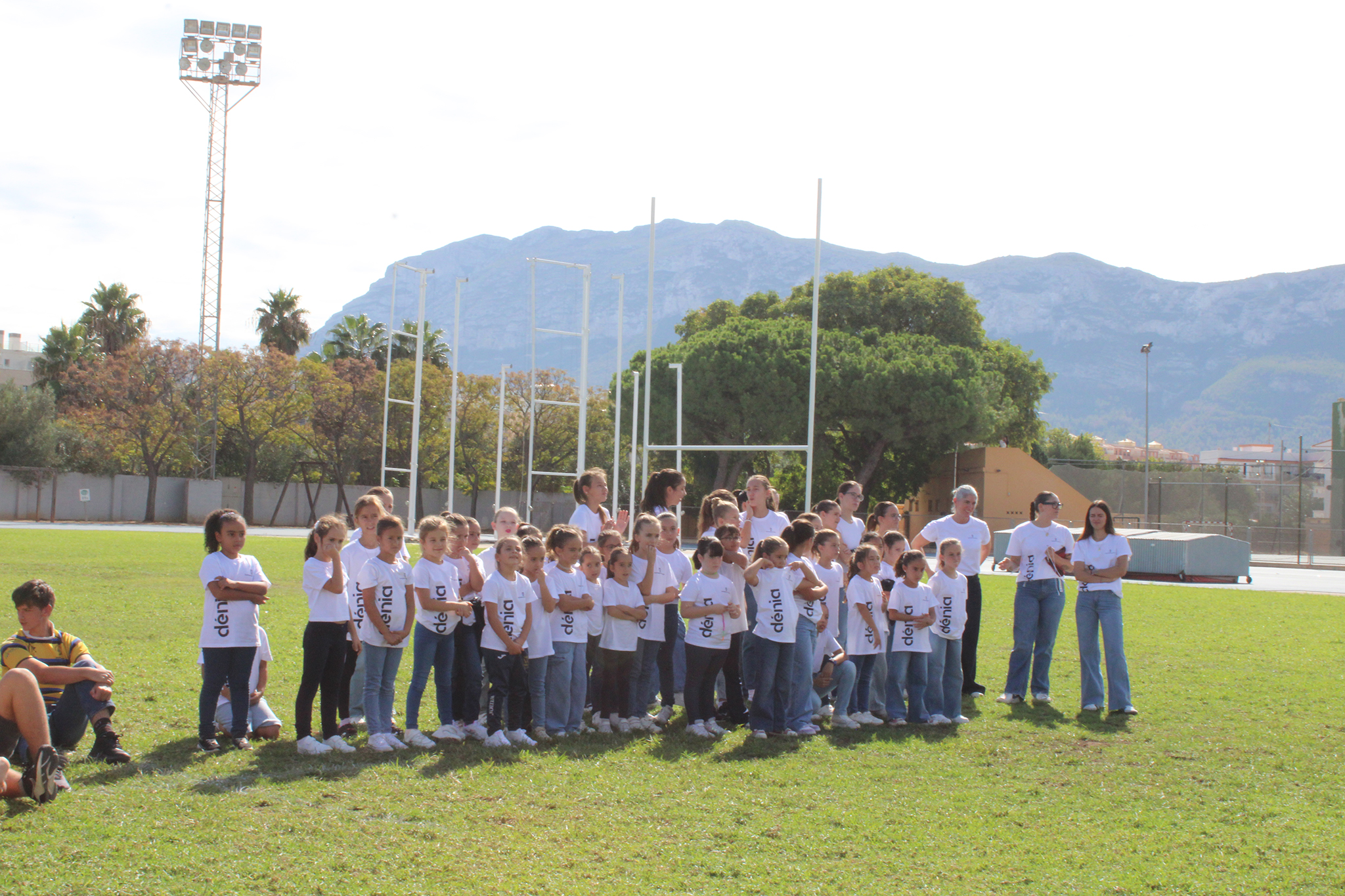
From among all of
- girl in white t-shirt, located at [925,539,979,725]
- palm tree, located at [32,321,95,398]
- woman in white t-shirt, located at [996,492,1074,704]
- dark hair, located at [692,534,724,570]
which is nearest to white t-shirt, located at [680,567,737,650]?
dark hair, located at [692,534,724,570]

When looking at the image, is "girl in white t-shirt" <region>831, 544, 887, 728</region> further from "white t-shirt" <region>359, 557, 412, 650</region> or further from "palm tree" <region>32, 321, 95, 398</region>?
"palm tree" <region>32, 321, 95, 398</region>

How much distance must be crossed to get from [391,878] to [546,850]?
2.15ft

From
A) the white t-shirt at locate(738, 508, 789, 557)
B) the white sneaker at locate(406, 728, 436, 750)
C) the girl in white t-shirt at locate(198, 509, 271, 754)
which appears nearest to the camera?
the girl in white t-shirt at locate(198, 509, 271, 754)

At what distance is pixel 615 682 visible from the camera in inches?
269

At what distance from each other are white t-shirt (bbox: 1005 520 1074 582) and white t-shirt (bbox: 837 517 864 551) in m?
1.16

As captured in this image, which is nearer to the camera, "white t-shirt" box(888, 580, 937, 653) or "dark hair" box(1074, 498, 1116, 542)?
"white t-shirt" box(888, 580, 937, 653)

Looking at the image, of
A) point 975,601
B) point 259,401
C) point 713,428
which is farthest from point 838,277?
point 975,601

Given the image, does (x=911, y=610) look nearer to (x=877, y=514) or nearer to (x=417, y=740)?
(x=877, y=514)

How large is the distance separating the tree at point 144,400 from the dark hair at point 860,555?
40170 mm

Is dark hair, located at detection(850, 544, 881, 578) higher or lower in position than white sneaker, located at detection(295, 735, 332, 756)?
higher

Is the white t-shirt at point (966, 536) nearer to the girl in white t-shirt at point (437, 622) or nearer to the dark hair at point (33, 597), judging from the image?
the girl in white t-shirt at point (437, 622)

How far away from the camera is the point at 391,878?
3.93 m

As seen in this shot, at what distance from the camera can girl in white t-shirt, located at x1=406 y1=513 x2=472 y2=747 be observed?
6.23 metres

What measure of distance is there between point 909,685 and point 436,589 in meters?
3.34
